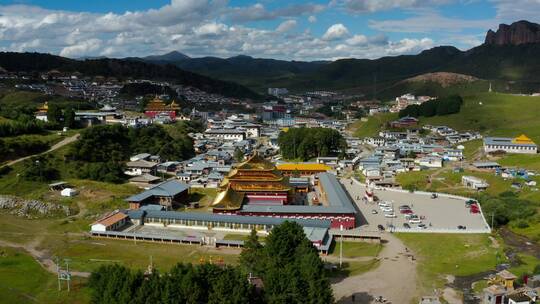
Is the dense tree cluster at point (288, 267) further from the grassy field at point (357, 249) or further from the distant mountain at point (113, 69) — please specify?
the distant mountain at point (113, 69)

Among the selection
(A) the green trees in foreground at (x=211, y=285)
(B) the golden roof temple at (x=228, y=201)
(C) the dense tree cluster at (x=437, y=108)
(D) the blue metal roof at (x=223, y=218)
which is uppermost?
(C) the dense tree cluster at (x=437, y=108)

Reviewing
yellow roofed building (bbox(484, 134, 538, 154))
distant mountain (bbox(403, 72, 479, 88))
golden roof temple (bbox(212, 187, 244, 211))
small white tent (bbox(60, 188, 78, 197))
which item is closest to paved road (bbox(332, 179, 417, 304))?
golden roof temple (bbox(212, 187, 244, 211))

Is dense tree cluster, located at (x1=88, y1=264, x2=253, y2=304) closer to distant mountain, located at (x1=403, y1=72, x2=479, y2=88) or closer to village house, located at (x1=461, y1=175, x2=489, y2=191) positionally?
village house, located at (x1=461, y1=175, x2=489, y2=191)

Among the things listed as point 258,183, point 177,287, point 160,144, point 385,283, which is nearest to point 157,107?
point 160,144

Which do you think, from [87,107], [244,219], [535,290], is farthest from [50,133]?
[535,290]

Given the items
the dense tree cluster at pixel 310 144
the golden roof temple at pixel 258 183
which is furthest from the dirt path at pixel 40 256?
the dense tree cluster at pixel 310 144

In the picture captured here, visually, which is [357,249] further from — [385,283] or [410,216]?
[410,216]

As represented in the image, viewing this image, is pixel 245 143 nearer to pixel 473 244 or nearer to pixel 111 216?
pixel 111 216
